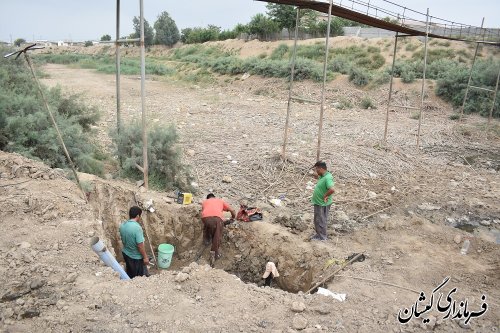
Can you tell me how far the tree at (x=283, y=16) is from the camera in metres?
39.7

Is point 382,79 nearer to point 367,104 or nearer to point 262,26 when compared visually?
point 367,104

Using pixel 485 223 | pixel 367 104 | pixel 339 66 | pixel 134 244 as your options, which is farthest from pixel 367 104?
pixel 134 244

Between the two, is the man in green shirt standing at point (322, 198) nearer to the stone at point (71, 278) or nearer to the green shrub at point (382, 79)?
the stone at point (71, 278)

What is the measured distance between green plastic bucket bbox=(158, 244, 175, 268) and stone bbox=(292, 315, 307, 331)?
263 cm

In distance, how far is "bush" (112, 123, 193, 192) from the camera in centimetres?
738

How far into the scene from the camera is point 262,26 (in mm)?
41000

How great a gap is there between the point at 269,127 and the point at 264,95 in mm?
7996

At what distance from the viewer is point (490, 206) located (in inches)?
324

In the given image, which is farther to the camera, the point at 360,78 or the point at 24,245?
the point at 360,78

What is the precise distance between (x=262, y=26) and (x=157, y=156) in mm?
36413

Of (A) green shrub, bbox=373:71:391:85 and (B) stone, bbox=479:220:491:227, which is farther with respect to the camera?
(A) green shrub, bbox=373:71:391:85

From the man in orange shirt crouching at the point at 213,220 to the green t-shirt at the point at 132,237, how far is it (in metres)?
1.23

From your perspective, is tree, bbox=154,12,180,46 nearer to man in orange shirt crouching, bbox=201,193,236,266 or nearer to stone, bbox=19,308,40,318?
man in orange shirt crouching, bbox=201,193,236,266

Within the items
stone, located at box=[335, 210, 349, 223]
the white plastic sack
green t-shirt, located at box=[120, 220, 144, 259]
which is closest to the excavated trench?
green t-shirt, located at box=[120, 220, 144, 259]
